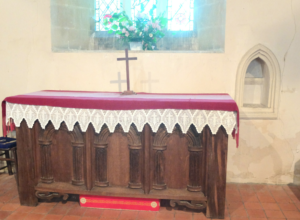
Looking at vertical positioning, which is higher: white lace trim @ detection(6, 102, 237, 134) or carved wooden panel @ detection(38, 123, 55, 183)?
white lace trim @ detection(6, 102, 237, 134)

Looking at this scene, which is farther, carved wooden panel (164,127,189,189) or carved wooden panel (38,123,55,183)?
carved wooden panel (38,123,55,183)

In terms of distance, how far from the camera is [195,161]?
11.6ft

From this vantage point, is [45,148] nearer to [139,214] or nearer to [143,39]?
[139,214]

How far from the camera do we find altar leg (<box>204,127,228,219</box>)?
11.2 ft

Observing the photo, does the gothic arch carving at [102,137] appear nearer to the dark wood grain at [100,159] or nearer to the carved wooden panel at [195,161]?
the dark wood grain at [100,159]

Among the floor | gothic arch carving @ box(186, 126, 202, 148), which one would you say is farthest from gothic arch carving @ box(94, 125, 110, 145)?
gothic arch carving @ box(186, 126, 202, 148)

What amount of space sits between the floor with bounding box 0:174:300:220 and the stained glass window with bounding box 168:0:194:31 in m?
2.95

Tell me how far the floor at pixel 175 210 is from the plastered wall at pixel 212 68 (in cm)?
52

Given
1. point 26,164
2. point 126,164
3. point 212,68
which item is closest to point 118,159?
point 126,164

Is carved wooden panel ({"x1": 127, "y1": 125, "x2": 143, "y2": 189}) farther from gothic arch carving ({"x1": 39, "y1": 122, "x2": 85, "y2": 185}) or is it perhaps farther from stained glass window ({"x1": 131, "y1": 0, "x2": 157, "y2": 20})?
stained glass window ({"x1": 131, "y1": 0, "x2": 157, "y2": 20})

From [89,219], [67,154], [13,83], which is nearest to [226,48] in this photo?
[67,154]

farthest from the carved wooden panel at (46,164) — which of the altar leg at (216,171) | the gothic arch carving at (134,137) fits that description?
the altar leg at (216,171)

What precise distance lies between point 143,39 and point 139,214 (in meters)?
2.65

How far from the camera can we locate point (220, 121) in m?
3.31
